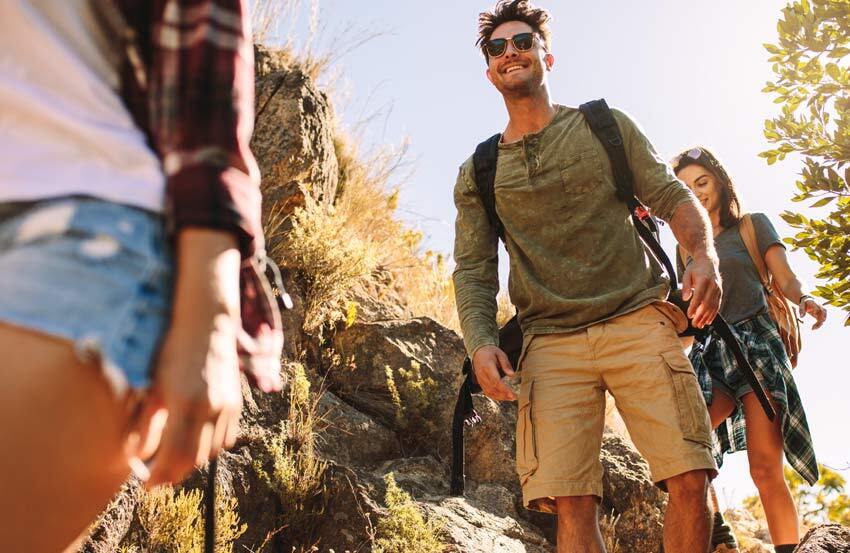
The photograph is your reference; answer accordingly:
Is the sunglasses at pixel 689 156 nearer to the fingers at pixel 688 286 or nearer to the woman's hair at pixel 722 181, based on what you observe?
the woman's hair at pixel 722 181

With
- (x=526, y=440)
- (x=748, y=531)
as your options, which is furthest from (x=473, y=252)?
(x=748, y=531)

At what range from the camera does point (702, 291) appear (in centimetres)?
351

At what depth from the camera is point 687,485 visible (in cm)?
349

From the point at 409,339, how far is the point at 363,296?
32.9 inches

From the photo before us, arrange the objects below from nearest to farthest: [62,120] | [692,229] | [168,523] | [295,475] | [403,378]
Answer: [62,120]
[692,229]
[168,523]
[295,475]
[403,378]

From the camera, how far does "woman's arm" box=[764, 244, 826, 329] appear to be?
5.11 metres

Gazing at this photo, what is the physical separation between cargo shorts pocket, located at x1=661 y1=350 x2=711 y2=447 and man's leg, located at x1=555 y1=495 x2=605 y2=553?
1.62ft

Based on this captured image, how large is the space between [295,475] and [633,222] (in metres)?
2.61

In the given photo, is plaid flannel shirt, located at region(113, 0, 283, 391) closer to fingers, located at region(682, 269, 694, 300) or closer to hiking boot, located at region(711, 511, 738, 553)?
fingers, located at region(682, 269, 694, 300)

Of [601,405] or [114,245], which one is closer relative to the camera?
[114,245]

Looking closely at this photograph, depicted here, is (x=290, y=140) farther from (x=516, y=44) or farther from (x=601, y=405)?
(x=601, y=405)

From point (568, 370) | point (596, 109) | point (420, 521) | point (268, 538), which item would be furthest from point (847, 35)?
point (268, 538)

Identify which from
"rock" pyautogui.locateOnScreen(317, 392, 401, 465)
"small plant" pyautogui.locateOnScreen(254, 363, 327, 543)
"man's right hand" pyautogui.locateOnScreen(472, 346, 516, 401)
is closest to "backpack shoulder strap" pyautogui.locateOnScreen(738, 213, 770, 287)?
"man's right hand" pyautogui.locateOnScreen(472, 346, 516, 401)

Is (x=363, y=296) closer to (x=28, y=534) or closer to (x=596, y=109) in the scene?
(x=596, y=109)
